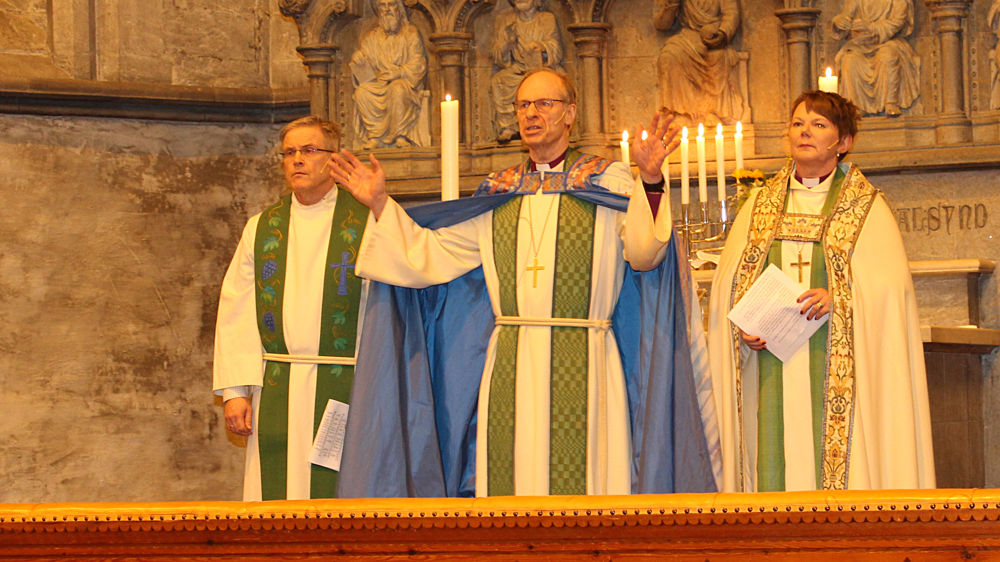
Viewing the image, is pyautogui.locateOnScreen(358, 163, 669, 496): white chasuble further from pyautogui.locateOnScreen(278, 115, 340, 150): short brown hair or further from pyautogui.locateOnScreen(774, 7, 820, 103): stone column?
pyautogui.locateOnScreen(774, 7, 820, 103): stone column

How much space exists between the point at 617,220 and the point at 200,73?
209 inches

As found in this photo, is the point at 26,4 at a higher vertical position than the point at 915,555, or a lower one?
higher

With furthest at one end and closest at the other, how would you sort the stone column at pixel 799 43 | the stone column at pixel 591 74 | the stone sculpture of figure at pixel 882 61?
1. the stone column at pixel 591 74
2. the stone column at pixel 799 43
3. the stone sculpture of figure at pixel 882 61

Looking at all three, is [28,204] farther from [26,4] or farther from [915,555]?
[915,555]

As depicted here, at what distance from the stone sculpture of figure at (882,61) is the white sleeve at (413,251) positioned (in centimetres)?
315

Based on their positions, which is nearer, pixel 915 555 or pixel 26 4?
pixel 915 555

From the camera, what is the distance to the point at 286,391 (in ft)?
16.1

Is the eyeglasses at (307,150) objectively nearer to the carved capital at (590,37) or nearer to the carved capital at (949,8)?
the carved capital at (590,37)

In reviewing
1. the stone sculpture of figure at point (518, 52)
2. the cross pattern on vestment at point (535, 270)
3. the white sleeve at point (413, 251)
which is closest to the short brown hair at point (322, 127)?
the white sleeve at point (413, 251)

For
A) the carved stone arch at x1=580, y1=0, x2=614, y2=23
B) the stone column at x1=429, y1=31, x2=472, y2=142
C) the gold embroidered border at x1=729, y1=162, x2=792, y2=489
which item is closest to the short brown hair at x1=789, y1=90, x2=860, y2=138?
the gold embroidered border at x1=729, y1=162, x2=792, y2=489

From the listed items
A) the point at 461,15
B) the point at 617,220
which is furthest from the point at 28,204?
the point at 617,220

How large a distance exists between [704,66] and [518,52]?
1007mm

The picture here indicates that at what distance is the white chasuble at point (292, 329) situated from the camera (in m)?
4.88

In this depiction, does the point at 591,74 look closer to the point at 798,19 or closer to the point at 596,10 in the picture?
the point at 596,10
